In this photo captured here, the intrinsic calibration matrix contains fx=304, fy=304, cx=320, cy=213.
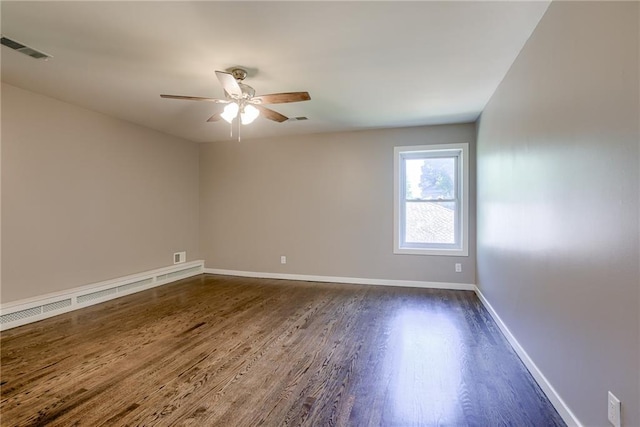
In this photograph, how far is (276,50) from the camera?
A: 2.40 m

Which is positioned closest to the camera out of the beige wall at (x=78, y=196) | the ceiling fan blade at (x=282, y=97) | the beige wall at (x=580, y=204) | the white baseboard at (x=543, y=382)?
the beige wall at (x=580, y=204)

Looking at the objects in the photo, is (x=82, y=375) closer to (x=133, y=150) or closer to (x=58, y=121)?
(x=58, y=121)

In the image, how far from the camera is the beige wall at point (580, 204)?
1.21 meters

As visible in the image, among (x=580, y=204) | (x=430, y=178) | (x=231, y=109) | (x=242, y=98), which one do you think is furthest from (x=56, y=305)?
(x=430, y=178)

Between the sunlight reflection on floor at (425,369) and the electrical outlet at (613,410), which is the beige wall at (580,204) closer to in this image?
the electrical outlet at (613,410)

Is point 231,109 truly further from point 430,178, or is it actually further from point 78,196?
point 430,178

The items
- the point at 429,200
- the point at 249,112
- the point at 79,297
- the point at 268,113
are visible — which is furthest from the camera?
the point at 429,200

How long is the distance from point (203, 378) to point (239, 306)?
165 centimetres

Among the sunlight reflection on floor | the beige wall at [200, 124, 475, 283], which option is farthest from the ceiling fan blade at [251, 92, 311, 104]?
the beige wall at [200, 124, 475, 283]

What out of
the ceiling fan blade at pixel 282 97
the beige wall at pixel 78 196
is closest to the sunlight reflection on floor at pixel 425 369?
the ceiling fan blade at pixel 282 97

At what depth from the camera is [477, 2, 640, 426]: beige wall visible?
121cm

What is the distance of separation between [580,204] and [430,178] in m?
3.25

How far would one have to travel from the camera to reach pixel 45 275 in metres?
3.41

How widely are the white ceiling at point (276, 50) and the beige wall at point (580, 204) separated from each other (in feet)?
1.45
